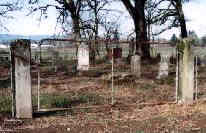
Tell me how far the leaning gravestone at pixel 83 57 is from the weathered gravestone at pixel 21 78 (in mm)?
9031

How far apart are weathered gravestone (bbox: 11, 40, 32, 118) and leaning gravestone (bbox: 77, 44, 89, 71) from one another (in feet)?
29.6

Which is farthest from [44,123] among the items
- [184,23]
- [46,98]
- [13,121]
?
[184,23]

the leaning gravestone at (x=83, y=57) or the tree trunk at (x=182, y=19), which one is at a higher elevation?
the tree trunk at (x=182, y=19)

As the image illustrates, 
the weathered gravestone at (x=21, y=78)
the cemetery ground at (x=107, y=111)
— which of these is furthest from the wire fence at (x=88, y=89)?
the weathered gravestone at (x=21, y=78)

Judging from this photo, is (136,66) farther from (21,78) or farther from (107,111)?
(21,78)

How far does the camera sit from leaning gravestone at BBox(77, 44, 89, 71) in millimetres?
16609

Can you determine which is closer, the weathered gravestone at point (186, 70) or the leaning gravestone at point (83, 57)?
the weathered gravestone at point (186, 70)

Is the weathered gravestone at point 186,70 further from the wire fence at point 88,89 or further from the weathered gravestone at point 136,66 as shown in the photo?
the weathered gravestone at point 136,66

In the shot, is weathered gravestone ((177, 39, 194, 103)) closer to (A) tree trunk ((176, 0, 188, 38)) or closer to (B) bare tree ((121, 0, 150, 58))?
(B) bare tree ((121, 0, 150, 58))

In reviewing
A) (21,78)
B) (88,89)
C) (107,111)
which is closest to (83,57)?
(88,89)

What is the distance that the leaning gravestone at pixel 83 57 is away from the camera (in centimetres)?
1661

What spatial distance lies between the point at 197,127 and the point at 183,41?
2.92 metres

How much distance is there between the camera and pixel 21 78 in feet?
24.6

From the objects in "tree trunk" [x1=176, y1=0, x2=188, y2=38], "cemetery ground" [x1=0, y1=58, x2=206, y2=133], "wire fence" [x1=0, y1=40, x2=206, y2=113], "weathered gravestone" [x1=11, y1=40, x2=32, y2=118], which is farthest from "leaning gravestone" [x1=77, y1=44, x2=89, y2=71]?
"tree trunk" [x1=176, y1=0, x2=188, y2=38]
